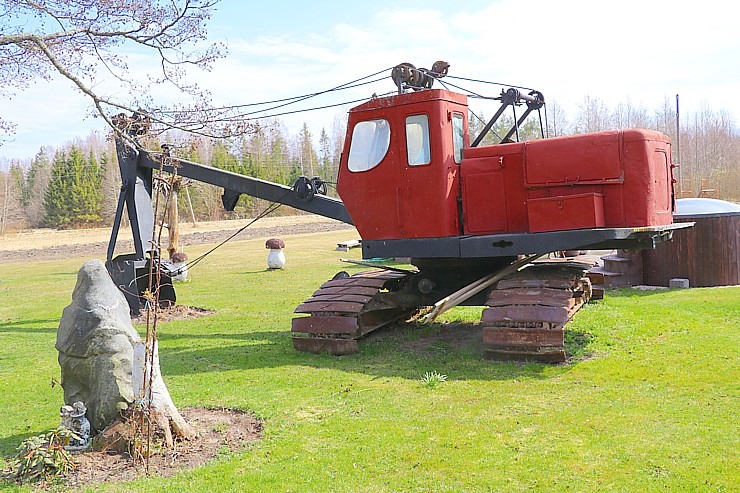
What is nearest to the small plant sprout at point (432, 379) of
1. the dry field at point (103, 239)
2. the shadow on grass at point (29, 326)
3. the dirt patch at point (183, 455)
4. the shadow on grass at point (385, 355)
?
the shadow on grass at point (385, 355)

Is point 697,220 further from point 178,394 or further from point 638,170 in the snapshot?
point 178,394

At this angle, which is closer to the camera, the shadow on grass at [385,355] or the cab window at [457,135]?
the shadow on grass at [385,355]

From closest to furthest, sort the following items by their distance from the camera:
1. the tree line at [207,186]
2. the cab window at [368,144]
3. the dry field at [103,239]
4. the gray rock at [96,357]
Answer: the gray rock at [96,357] < the cab window at [368,144] < the dry field at [103,239] < the tree line at [207,186]

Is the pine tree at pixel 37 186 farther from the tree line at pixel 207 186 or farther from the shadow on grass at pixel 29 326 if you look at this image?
the shadow on grass at pixel 29 326

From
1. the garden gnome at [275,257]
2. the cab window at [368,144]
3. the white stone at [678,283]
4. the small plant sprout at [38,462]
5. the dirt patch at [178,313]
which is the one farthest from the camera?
the garden gnome at [275,257]

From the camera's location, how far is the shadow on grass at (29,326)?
13170 mm

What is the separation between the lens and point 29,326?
13.8 m

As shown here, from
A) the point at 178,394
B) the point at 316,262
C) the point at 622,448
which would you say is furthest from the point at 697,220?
the point at 316,262

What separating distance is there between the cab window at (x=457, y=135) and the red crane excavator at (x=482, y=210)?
29mm

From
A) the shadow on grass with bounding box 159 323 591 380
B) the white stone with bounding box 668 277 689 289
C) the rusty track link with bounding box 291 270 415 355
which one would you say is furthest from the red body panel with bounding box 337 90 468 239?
the white stone with bounding box 668 277 689 289

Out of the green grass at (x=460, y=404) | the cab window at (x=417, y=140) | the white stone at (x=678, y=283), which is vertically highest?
the cab window at (x=417, y=140)

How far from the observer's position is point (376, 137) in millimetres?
9633

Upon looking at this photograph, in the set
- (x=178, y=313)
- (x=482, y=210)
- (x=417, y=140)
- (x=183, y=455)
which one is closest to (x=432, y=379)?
(x=482, y=210)

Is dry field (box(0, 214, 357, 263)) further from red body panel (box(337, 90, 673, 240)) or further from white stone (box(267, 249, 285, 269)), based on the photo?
red body panel (box(337, 90, 673, 240))
